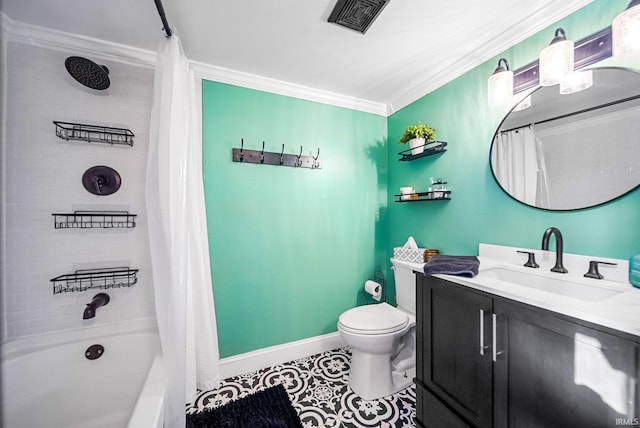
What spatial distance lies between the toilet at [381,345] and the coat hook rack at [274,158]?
1151 millimetres

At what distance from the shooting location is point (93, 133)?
1.55 metres

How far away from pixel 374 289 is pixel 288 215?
104 cm

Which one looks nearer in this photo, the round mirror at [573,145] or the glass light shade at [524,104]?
the round mirror at [573,145]

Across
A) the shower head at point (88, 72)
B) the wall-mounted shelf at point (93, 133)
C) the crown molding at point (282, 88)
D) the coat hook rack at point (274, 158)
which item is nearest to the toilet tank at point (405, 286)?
the coat hook rack at point (274, 158)

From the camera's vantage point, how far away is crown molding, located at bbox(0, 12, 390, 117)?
1397mm

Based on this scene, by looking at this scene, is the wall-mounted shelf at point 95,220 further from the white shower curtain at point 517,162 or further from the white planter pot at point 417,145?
the white shower curtain at point 517,162

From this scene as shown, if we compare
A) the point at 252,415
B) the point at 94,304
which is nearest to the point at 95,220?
the point at 94,304

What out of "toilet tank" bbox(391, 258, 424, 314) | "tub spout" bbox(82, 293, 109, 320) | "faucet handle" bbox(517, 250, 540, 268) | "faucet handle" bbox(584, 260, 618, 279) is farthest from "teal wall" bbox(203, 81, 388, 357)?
"faucet handle" bbox(584, 260, 618, 279)

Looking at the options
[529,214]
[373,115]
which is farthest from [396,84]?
[529,214]

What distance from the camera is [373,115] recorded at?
2359 mm

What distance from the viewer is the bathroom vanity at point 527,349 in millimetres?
671

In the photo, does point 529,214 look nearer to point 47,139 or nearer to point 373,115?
point 373,115

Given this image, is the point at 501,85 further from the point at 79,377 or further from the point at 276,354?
the point at 79,377

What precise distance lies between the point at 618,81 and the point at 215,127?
226 cm
